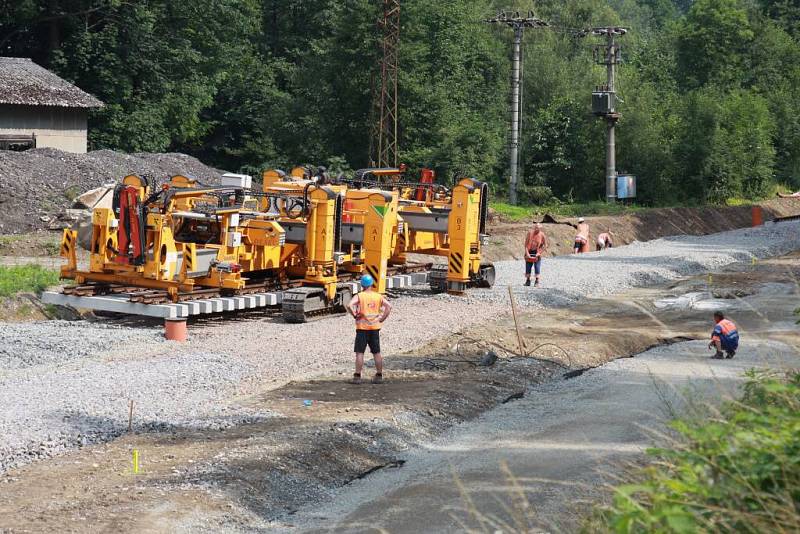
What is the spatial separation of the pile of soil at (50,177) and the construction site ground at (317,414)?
13.2 meters

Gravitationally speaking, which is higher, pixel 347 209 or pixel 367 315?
pixel 347 209

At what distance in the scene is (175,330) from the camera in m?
18.3

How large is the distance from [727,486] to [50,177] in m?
32.1

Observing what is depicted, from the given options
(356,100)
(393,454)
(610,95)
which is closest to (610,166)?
(610,95)

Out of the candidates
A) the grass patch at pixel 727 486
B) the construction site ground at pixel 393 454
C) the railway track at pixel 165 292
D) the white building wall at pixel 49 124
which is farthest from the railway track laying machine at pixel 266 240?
the white building wall at pixel 49 124

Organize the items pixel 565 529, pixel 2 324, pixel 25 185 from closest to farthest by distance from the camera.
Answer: pixel 565 529
pixel 2 324
pixel 25 185

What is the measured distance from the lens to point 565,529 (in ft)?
26.5

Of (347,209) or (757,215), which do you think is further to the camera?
(757,215)

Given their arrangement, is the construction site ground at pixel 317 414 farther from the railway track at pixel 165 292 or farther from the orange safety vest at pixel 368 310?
the orange safety vest at pixel 368 310

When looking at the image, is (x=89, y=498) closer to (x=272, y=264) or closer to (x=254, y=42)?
(x=272, y=264)

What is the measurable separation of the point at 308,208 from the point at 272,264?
50.7 inches

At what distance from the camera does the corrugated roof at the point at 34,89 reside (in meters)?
42.4

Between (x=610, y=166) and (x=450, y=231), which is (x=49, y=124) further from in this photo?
(x=450, y=231)

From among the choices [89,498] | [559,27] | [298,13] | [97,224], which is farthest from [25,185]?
[559,27]
